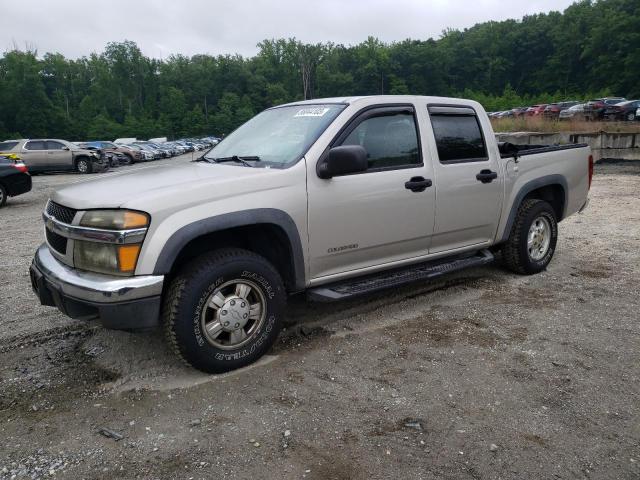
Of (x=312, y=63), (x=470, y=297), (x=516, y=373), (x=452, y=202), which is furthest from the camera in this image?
(x=312, y=63)

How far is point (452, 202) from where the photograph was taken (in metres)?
4.47

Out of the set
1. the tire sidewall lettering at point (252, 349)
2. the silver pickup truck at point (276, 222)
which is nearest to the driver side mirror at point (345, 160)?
the silver pickup truck at point (276, 222)

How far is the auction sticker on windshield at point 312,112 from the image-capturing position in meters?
4.03

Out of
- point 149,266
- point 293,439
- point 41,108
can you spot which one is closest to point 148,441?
point 293,439

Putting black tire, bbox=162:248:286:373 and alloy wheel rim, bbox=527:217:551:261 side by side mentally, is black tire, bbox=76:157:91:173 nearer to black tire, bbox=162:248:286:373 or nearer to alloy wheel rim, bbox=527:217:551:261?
alloy wheel rim, bbox=527:217:551:261

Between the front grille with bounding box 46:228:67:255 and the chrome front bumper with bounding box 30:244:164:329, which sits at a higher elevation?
the front grille with bounding box 46:228:67:255

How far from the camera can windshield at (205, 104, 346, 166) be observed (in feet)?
12.5

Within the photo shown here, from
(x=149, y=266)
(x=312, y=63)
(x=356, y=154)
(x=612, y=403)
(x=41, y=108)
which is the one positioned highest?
(x=312, y=63)

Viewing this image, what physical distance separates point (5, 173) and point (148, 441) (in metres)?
11.6

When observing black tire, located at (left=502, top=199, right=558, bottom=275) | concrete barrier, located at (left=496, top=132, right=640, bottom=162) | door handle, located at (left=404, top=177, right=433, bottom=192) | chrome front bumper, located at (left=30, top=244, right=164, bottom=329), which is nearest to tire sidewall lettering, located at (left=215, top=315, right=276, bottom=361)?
chrome front bumper, located at (left=30, top=244, right=164, bottom=329)

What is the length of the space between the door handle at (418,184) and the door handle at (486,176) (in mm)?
716

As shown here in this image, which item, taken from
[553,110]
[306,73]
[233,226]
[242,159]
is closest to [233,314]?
[233,226]

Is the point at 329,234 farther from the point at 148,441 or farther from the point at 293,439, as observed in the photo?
the point at 148,441

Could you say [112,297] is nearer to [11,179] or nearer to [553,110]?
[11,179]
